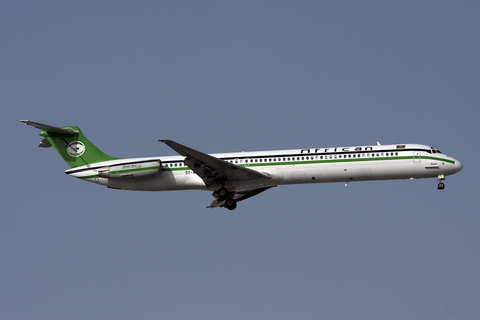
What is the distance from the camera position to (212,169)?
3338cm

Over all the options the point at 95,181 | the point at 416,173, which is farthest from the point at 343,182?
the point at 95,181

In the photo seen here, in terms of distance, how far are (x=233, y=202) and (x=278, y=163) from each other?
4.41 metres

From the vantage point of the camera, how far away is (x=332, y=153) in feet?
109

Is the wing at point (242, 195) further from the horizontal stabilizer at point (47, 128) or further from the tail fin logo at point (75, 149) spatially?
the horizontal stabilizer at point (47, 128)

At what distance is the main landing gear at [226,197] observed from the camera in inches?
1371

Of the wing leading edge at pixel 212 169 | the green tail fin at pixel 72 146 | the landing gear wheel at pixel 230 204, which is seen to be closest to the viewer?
the wing leading edge at pixel 212 169

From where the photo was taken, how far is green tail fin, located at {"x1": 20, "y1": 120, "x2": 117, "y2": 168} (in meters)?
35.6

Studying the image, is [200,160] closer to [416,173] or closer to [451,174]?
[416,173]

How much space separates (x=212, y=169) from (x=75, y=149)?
8.47 metres

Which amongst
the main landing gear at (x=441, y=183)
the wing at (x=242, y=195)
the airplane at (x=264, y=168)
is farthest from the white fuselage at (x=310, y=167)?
the wing at (x=242, y=195)

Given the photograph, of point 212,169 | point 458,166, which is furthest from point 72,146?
point 458,166

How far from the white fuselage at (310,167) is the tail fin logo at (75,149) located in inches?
86.0

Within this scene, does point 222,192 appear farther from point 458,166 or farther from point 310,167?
point 458,166

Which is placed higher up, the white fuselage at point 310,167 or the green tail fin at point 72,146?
the green tail fin at point 72,146
